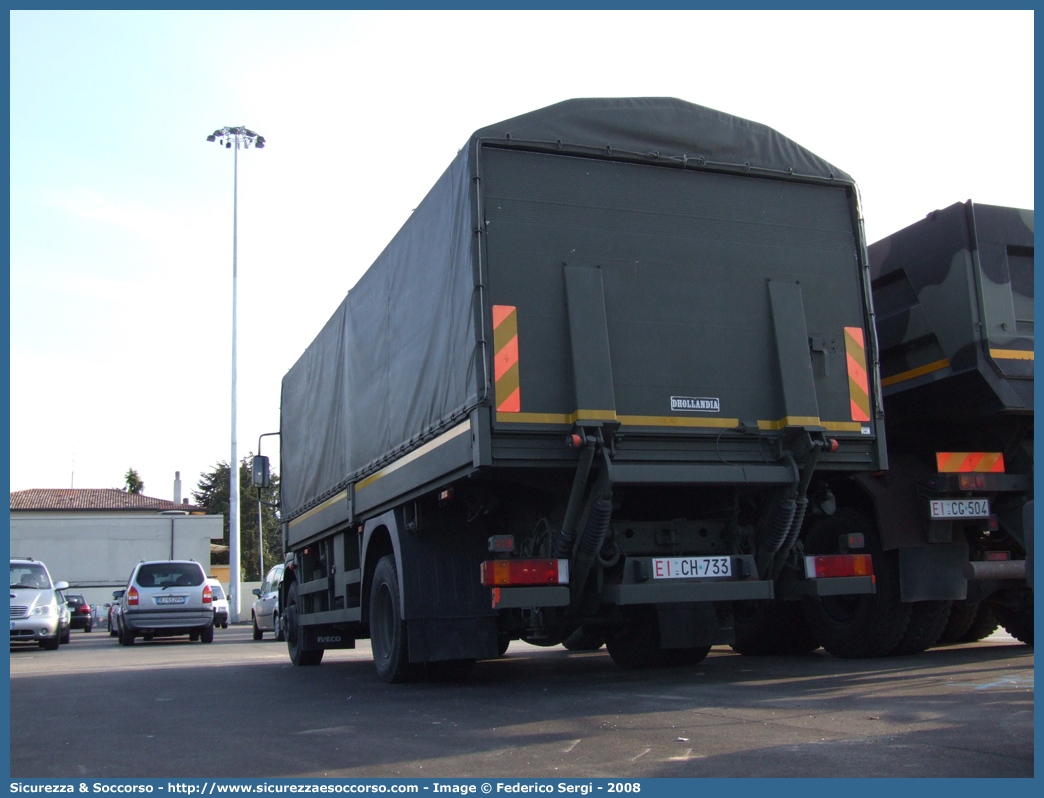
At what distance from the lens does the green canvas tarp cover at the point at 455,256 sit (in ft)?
24.0

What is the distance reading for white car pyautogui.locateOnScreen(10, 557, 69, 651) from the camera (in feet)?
60.7

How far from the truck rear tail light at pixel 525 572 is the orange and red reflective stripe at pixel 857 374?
2.56 meters

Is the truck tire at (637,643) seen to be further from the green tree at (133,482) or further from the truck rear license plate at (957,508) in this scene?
the green tree at (133,482)

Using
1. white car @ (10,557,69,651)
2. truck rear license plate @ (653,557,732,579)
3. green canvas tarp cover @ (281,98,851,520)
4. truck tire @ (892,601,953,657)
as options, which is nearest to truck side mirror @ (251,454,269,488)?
green canvas tarp cover @ (281,98,851,520)

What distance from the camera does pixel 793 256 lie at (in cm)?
802

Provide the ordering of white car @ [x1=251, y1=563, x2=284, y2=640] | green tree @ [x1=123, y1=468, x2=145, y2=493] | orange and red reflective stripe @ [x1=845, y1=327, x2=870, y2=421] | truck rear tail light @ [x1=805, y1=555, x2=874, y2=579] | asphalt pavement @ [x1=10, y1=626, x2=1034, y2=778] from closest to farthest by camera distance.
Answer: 1. asphalt pavement @ [x1=10, y1=626, x2=1034, y2=778]
2. truck rear tail light @ [x1=805, y1=555, x2=874, y2=579]
3. orange and red reflective stripe @ [x1=845, y1=327, x2=870, y2=421]
4. white car @ [x1=251, y1=563, x2=284, y2=640]
5. green tree @ [x1=123, y1=468, x2=145, y2=493]

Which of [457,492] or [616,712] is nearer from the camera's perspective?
[616,712]

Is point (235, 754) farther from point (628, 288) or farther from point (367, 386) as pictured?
point (367, 386)

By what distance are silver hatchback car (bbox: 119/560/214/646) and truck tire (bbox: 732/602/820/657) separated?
1348cm

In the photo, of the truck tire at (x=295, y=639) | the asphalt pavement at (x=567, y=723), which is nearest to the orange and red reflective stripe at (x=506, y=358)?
the asphalt pavement at (x=567, y=723)

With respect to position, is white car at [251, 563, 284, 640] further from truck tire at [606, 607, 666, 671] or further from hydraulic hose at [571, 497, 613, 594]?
hydraulic hose at [571, 497, 613, 594]

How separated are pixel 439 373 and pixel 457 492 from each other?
35.4 inches

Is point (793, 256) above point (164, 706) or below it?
above

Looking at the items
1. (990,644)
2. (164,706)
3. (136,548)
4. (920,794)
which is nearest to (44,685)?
(164,706)
